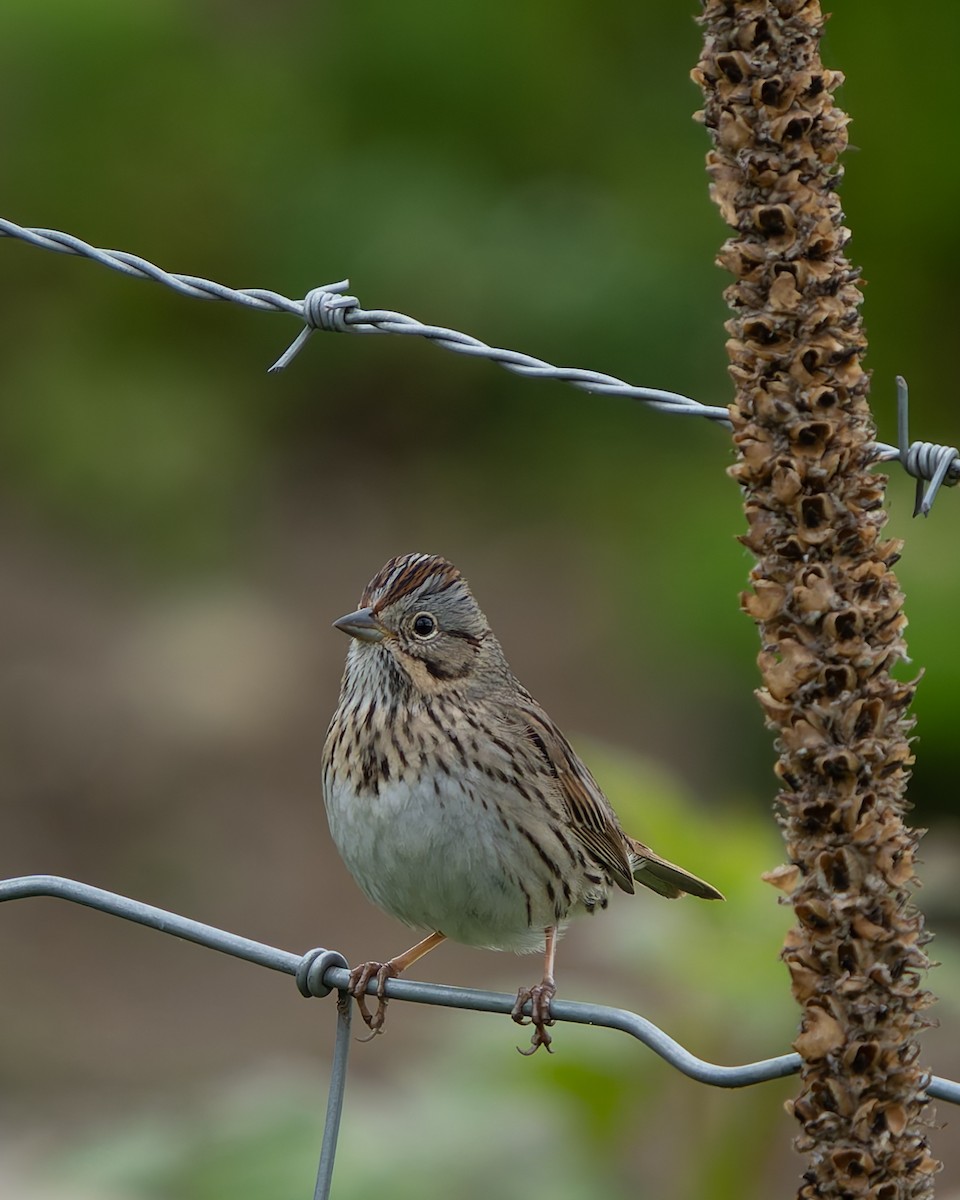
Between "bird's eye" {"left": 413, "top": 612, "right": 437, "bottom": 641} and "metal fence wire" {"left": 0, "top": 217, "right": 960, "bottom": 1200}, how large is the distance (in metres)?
0.57

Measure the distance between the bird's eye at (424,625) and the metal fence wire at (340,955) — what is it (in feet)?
1.88

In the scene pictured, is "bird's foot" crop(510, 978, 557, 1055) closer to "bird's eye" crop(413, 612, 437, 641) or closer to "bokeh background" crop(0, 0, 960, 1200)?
"bird's eye" crop(413, 612, 437, 641)

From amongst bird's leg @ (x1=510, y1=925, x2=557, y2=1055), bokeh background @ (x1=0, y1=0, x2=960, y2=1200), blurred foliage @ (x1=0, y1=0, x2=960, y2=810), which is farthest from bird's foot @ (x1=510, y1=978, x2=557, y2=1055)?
blurred foliage @ (x1=0, y1=0, x2=960, y2=810)

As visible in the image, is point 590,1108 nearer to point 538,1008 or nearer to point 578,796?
point 578,796

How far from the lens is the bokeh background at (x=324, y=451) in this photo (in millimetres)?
6840

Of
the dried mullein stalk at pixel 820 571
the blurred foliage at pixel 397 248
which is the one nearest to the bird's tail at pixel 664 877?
the dried mullein stalk at pixel 820 571

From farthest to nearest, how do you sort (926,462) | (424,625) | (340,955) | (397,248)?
(397,248) < (424,625) < (340,955) < (926,462)

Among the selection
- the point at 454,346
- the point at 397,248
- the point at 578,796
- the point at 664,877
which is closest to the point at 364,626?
the point at 578,796

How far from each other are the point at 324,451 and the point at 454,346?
7617mm

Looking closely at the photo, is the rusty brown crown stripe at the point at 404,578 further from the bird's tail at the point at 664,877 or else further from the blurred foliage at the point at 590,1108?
the bird's tail at the point at 664,877

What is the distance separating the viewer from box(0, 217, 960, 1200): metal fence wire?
217cm

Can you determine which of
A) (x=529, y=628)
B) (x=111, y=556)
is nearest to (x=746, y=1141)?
(x=529, y=628)

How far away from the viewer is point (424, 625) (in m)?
3.22

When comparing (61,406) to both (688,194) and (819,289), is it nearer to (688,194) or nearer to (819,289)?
(688,194)
